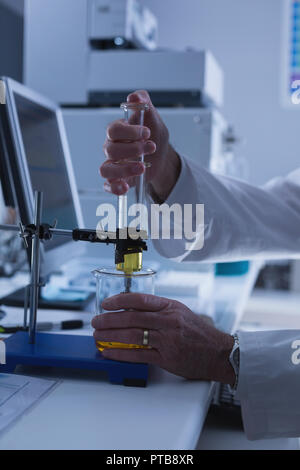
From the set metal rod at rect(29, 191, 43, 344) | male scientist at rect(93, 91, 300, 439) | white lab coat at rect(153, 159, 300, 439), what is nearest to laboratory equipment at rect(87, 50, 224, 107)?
white lab coat at rect(153, 159, 300, 439)

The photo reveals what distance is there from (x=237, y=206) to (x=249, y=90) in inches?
117

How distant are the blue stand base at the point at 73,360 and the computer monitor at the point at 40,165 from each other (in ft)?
0.63

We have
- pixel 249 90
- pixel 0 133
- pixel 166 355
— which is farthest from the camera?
pixel 249 90

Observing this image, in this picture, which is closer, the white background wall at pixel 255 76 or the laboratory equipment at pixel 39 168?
the laboratory equipment at pixel 39 168

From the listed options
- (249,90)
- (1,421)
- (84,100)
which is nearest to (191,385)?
(1,421)

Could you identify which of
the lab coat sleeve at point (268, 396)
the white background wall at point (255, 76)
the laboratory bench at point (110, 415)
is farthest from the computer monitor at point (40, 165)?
the white background wall at point (255, 76)

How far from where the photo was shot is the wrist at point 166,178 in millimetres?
956

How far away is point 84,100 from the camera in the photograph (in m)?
1.70

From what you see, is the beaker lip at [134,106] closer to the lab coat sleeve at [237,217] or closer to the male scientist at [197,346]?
the male scientist at [197,346]

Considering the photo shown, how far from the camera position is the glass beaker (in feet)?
2.19

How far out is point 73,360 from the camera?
0.65m

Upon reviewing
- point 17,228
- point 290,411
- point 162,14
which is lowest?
point 290,411

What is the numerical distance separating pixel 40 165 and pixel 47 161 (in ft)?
0.17

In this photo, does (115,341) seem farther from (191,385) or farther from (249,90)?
(249,90)
